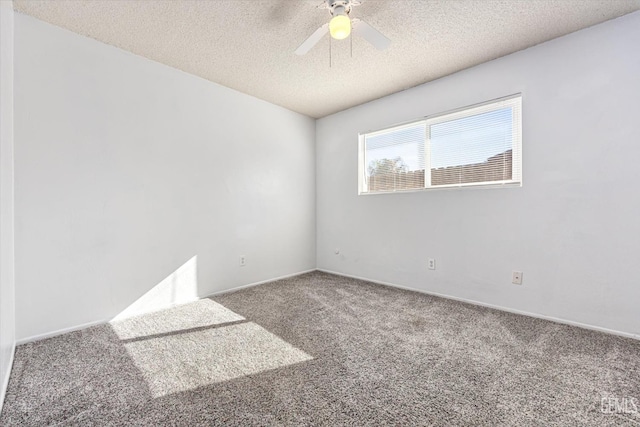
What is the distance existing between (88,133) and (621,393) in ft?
13.1

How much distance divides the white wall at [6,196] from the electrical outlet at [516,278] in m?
3.65

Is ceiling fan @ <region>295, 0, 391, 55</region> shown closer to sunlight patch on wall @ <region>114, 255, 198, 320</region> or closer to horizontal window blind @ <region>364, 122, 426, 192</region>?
horizontal window blind @ <region>364, 122, 426, 192</region>

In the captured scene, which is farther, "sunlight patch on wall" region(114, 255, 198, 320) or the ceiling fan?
"sunlight patch on wall" region(114, 255, 198, 320)

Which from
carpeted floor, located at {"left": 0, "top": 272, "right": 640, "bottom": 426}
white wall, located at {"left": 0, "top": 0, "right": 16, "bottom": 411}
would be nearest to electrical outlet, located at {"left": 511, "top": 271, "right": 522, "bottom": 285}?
carpeted floor, located at {"left": 0, "top": 272, "right": 640, "bottom": 426}

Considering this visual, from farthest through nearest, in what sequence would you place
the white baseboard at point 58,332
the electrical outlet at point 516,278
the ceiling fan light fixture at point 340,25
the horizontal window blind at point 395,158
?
the horizontal window blind at point 395,158 < the electrical outlet at point 516,278 < the white baseboard at point 58,332 < the ceiling fan light fixture at point 340,25

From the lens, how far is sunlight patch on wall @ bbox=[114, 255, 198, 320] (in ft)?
8.38

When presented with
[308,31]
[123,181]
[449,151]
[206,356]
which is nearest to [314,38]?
[308,31]

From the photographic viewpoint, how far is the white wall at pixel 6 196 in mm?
1481

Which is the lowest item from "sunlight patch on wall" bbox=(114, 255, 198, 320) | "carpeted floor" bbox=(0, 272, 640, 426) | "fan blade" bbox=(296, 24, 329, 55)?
"carpeted floor" bbox=(0, 272, 640, 426)

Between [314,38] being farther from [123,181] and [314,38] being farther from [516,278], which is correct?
[516,278]

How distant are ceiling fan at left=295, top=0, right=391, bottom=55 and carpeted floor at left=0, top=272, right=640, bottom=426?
6.92ft

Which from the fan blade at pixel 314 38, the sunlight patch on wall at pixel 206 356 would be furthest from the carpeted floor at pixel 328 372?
the fan blade at pixel 314 38

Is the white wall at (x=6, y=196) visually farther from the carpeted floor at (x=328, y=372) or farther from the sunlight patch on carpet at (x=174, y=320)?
the sunlight patch on carpet at (x=174, y=320)

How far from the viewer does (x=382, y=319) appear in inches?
94.8
